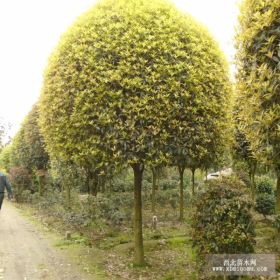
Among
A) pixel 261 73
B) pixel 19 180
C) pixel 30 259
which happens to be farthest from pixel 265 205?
pixel 19 180

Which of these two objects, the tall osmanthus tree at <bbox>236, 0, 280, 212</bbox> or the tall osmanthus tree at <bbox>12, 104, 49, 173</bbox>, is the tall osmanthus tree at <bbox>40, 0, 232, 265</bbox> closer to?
the tall osmanthus tree at <bbox>236, 0, 280, 212</bbox>

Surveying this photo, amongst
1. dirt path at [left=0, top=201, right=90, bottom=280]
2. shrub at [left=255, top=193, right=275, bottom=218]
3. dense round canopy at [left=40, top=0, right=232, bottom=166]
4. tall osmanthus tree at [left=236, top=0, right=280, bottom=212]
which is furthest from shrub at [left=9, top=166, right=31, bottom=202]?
tall osmanthus tree at [left=236, top=0, right=280, bottom=212]

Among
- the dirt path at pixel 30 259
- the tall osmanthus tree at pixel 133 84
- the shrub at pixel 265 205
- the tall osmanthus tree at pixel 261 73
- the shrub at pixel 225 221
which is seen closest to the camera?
the tall osmanthus tree at pixel 261 73

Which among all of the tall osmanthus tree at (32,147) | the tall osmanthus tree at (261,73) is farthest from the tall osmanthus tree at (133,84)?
the tall osmanthus tree at (32,147)

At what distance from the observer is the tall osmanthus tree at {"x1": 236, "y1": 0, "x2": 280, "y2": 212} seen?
14.8 feet

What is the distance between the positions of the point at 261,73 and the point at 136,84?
2.43 m

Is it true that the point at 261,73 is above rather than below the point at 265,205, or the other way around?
above

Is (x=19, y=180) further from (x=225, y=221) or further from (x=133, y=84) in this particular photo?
(x=225, y=221)

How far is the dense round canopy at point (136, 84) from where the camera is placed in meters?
6.53

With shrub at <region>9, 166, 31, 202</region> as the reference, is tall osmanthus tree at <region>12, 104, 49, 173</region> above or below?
above

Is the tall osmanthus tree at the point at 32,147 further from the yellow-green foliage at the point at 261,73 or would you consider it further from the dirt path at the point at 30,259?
the yellow-green foliage at the point at 261,73

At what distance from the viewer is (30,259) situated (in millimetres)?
8930

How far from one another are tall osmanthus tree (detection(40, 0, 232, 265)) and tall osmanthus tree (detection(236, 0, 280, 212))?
5.06ft

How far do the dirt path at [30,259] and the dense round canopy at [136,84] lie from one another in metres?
2.63
